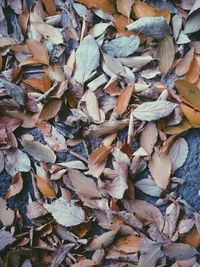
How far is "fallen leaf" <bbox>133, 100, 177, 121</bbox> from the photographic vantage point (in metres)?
0.75

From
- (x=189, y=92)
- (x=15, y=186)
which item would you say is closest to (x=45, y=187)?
(x=15, y=186)

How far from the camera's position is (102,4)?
783 mm

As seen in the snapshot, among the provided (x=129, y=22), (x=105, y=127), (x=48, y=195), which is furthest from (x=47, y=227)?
(x=129, y=22)

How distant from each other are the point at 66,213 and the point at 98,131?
5.4 inches

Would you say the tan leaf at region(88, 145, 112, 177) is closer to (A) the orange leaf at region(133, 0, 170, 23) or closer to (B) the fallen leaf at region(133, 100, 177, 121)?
(B) the fallen leaf at region(133, 100, 177, 121)

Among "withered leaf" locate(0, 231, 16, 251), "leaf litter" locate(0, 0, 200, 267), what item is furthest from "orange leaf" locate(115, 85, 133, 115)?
"withered leaf" locate(0, 231, 16, 251)

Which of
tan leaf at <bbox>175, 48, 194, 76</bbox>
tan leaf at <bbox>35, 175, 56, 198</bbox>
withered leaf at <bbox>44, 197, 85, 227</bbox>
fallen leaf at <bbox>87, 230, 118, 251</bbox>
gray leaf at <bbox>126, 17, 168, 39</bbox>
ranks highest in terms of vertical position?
gray leaf at <bbox>126, 17, 168, 39</bbox>

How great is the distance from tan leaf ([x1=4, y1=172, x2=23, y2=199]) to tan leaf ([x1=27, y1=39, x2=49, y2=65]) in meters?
0.18

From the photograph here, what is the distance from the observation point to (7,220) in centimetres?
79

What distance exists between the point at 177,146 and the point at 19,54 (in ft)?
0.96

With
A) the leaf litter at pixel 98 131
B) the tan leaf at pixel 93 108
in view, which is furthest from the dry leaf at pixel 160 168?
the tan leaf at pixel 93 108

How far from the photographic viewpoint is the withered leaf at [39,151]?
30.7 inches

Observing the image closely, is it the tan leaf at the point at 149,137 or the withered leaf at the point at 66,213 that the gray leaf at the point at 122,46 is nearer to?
the tan leaf at the point at 149,137

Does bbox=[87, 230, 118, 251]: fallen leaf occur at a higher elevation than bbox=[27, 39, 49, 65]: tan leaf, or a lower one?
lower
